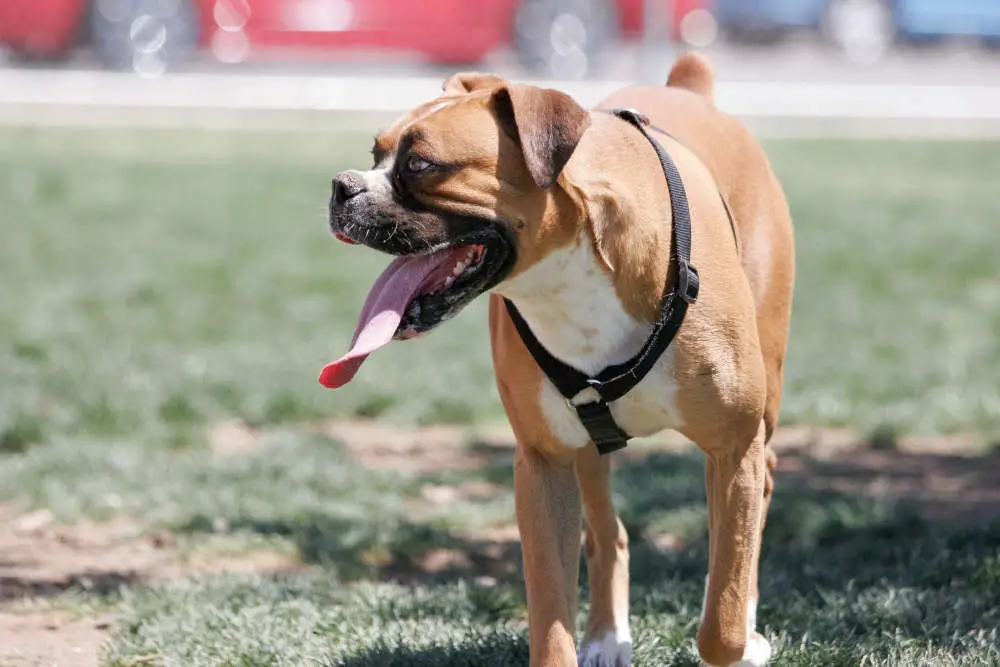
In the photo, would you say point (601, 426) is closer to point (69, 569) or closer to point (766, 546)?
point (766, 546)

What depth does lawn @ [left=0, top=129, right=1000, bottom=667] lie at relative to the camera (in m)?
4.63

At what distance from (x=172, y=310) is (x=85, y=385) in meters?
1.52

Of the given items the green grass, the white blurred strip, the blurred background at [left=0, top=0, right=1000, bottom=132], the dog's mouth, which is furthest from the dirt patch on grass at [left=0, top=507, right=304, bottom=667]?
the white blurred strip

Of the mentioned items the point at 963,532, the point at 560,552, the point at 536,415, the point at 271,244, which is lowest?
the point at 271,244

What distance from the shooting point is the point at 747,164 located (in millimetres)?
4809

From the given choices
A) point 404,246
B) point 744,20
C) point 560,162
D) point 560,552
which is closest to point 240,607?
point 560,552

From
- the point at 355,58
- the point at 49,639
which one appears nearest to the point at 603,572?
the point at 49,639

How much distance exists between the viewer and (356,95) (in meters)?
18.9

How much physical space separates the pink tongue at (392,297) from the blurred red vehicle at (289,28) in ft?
54.7

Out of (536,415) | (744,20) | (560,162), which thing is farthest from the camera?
(744,20)

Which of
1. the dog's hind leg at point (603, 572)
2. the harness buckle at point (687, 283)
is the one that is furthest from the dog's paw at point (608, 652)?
the harness buckle at point (687, 283)

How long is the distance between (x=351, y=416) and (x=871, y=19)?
66.1 feet

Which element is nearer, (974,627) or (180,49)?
(974,627)

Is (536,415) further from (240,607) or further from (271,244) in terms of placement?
(271,244)
